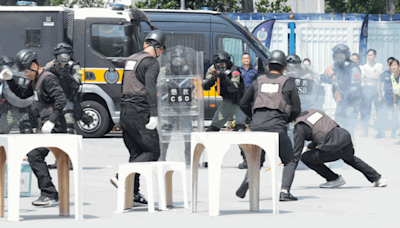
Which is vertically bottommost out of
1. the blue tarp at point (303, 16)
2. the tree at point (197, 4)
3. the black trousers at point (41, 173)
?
the black trousers at point (41, 173)

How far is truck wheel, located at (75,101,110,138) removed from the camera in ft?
52.2

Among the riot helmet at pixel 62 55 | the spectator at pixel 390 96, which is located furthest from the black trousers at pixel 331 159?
the spectator at pixel 390 96

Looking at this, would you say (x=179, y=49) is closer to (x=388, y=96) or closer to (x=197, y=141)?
(x=197, y=141)

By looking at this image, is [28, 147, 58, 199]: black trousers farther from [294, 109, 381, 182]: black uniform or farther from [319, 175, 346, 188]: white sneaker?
[319, 175, 346, 188]: white sneaker

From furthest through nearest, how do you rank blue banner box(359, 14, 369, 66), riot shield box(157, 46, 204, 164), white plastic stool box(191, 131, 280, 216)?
blue banner box(359, 14, 369, 66) → riot shield box(157, 46, 204, 164) → white plastic stool box(191, 131, 280, 216)

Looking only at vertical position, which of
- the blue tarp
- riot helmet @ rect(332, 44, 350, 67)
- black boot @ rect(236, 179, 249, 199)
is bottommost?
black boot @ rect(236, 179, 249, 199)

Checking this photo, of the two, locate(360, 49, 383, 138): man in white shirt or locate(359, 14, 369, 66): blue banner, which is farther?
locate(359, 14, 369, 66): blue banner

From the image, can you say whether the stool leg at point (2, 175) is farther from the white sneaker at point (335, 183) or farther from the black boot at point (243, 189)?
the white sneaker at point (335, 183)

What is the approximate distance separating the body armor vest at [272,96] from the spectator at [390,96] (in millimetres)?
8631

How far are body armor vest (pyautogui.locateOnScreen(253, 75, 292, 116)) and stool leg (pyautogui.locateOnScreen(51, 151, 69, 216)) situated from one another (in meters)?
2.14

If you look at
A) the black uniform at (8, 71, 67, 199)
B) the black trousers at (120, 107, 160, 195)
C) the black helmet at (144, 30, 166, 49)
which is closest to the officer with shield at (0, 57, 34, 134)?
the black uniform at (8, 71, 67, 199)

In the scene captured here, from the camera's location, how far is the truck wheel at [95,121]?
626 inches

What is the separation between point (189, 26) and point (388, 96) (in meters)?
4.65

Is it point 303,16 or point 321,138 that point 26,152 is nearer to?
point 321,138
